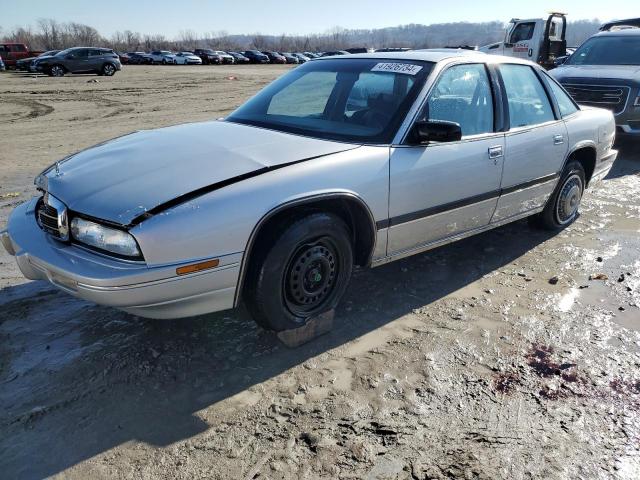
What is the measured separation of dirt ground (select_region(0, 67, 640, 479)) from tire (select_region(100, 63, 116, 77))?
2536 centimetres

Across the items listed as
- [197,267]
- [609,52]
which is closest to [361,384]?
[197,267]

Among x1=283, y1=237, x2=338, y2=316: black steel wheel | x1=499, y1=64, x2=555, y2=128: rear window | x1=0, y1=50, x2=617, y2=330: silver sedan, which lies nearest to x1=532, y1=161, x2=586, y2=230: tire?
x1=0, y1=50, x2=617, y2=330: silver sedan

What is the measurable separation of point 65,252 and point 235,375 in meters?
1.09

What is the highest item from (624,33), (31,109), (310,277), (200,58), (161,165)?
(624,33)

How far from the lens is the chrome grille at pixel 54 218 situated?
8.89 ft

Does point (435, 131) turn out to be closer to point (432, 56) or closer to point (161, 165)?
point (432, 56)

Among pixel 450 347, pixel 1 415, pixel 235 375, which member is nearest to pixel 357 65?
pixel 450 347

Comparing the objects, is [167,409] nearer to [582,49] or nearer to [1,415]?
[1,415]

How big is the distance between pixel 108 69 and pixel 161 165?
27.1 metres

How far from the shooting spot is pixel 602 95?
8.39 meters

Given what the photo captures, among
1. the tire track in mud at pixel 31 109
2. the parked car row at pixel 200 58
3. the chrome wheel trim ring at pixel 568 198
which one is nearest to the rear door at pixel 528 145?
the chrome wheel trim ring at pixel 568 198

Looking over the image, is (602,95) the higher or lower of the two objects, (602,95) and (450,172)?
the lower

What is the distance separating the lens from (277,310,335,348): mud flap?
3.08 m

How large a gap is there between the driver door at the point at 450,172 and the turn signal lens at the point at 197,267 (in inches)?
47.8
